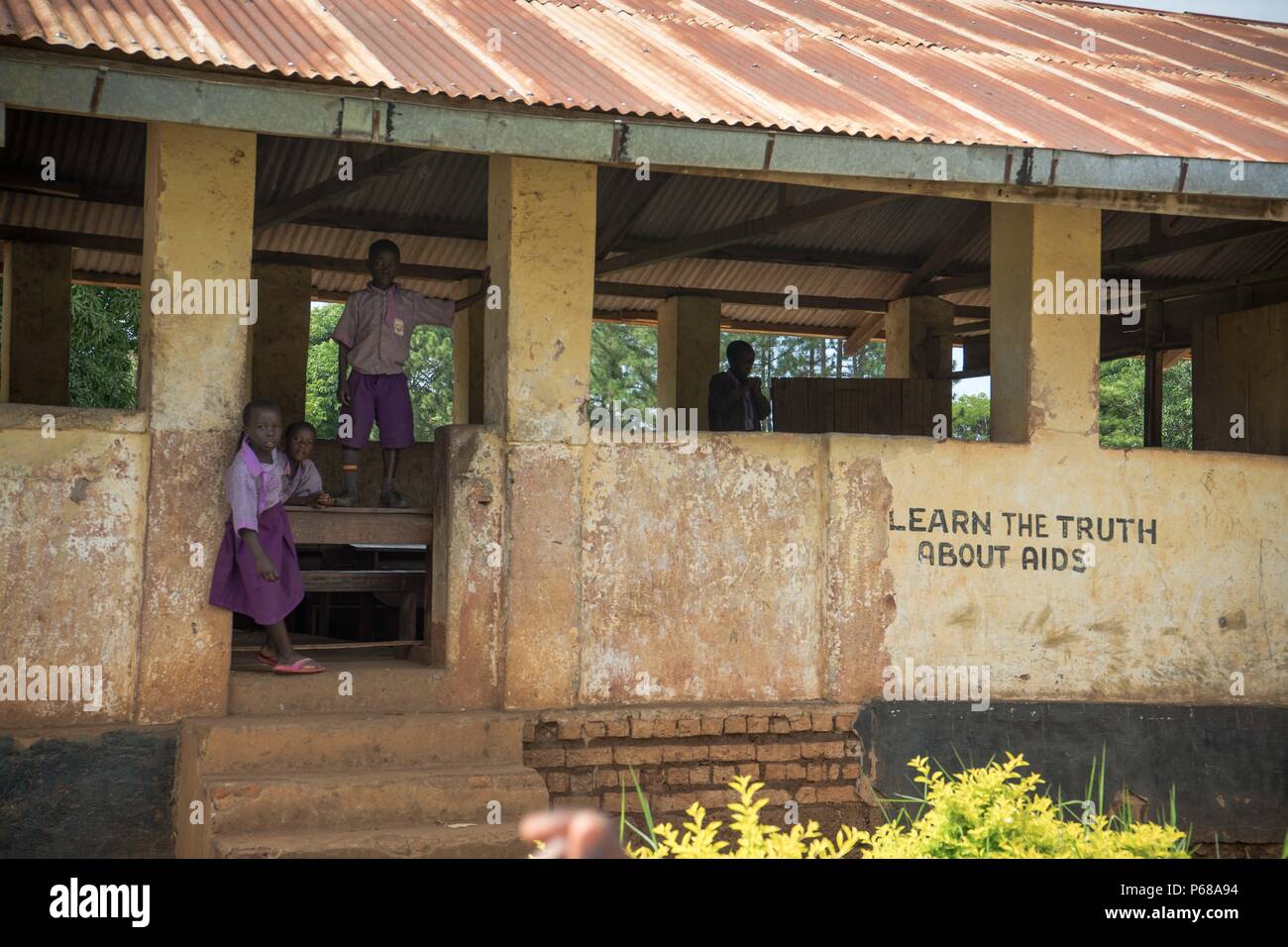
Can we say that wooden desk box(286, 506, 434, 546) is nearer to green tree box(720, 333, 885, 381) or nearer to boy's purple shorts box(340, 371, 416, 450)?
boy's purple shorts box(340, 371, 416, 450)

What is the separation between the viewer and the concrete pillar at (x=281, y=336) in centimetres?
1139

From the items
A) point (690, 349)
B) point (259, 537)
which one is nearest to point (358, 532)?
point (259, 537)

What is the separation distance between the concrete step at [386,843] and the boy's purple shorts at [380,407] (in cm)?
238

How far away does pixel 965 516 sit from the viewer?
777 centimetres

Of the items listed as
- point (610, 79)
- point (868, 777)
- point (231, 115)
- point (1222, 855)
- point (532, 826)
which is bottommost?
point (1222, 855)

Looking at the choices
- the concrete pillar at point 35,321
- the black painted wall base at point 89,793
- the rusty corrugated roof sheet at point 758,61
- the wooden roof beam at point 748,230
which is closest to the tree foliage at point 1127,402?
the rusty corrugated roof sheet at point 758,61

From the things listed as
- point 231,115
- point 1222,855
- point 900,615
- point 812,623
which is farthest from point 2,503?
point 1222,855

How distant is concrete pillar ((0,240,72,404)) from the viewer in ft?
36.5

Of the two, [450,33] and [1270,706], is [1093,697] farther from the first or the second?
[450,33]

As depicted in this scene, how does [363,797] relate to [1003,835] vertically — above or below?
below

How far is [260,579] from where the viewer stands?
661 centimetres

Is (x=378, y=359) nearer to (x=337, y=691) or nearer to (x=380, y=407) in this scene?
(x=380, y=407)

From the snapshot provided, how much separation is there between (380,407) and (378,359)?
0.26 metres
